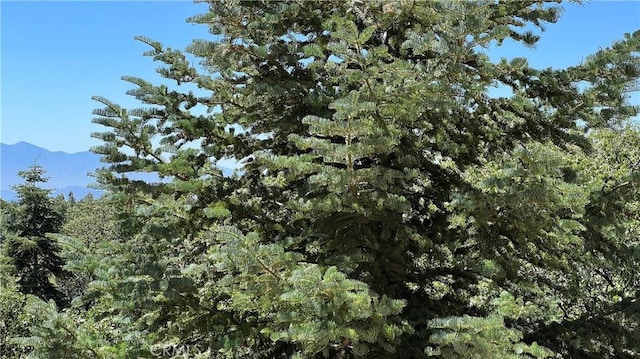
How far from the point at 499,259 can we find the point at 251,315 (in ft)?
7.56

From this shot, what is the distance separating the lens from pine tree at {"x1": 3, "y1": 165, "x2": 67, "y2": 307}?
24172 millimetres

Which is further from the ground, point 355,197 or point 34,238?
point 34,238

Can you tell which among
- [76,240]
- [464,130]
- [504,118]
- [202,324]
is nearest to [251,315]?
[202,324]

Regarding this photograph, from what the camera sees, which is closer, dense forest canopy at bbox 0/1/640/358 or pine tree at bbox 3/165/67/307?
dense forest canopy at bbox 0/1/640/358

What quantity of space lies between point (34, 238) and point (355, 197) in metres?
24.5

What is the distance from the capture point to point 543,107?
4598 millimetres

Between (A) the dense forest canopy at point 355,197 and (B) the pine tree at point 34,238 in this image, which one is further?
(B) the pine tree at point 34,238

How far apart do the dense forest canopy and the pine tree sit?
2272cm

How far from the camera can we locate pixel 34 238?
2412 cm

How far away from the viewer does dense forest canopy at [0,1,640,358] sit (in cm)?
349

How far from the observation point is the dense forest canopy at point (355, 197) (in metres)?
3.49

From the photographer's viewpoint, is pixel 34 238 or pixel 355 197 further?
pixel 34 238

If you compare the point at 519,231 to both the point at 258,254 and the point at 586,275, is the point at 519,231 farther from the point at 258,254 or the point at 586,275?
the point at 586,275

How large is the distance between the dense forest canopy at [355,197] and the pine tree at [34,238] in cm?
2272
